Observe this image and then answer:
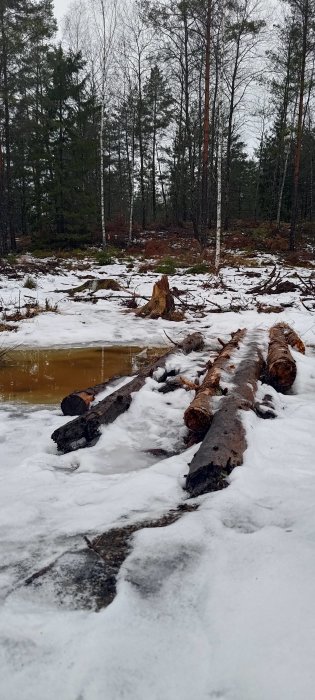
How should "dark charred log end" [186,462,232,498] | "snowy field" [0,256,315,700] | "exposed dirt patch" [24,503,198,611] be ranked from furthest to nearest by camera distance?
1. "dark charred log end" [186,462,232,498]
2. "exposed dirt patch" [24,503,198,611]
3. "snowy field" [0,256,315,700]

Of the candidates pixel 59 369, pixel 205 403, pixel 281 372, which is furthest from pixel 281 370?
pixel 59 369

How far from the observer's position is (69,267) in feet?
53.4

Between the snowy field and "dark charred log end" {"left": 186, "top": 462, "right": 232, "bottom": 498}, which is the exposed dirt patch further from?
"dark charred log end" {"left": 186, "top": 462, "right": 232, "bottom": 498}

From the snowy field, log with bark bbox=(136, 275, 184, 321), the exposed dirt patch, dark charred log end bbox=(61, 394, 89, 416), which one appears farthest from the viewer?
log with bark bbox=(136, 275, 184, 321)

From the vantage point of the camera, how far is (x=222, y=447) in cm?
263

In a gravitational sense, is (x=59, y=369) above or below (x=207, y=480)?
below

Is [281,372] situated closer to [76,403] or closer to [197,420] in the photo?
[197,420]

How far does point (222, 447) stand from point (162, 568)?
1.01m

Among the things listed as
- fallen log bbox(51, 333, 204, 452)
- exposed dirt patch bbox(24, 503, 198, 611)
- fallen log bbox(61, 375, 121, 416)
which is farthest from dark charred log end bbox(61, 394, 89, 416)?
exposed dirt patch bbox(24, 503, 198, 611)

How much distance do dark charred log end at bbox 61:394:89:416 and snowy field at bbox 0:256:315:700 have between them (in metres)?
0.12

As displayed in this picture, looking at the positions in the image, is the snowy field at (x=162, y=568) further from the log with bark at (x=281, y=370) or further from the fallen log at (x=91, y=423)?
the log with bark at (x=281, y=370)

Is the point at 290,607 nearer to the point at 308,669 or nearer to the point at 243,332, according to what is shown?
the point at 308,669

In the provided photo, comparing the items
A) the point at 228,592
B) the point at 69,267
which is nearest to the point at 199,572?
the point at 228,592

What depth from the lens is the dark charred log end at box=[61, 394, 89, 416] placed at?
379cm
